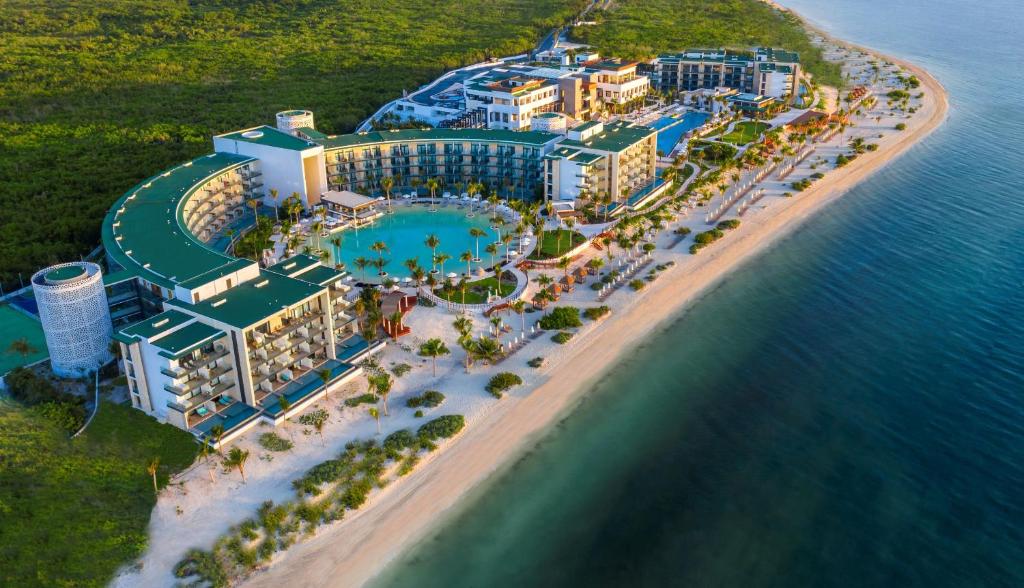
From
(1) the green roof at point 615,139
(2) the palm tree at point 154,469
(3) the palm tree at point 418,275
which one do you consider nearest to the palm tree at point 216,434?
(2) the palm tree at point 154,469

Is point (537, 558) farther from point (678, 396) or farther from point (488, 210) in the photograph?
point (488, 210)

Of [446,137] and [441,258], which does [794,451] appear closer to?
[441,258]

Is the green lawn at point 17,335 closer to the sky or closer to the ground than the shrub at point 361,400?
closer to the sky

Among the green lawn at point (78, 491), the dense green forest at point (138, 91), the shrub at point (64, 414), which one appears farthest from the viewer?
the dense green forest at point (138, 91)

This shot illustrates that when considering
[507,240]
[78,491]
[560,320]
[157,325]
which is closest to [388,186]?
[507,240]

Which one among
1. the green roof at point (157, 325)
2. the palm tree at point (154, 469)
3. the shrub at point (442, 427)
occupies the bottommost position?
the shrub at point (442, 427)

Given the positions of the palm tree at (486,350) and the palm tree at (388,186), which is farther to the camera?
the palm tree at (388,186)

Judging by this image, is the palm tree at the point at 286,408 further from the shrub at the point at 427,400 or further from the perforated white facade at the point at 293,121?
the perforated white facade at the point at 293,121
